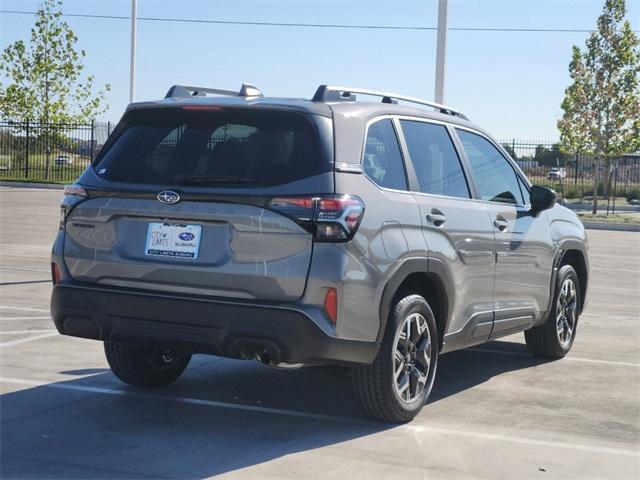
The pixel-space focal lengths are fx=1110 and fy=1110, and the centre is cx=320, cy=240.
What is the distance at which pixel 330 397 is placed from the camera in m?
7.12

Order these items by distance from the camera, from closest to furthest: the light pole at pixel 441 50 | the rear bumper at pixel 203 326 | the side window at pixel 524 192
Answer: the rear bumper at pixel 203 326, the side window at pixel 524 192, the light pole at pixel 441 50

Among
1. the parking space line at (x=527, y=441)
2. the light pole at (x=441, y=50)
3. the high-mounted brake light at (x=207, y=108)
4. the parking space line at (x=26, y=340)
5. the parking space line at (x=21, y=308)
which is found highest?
the light pole at (x=441, y=50)

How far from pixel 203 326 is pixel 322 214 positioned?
85 cm

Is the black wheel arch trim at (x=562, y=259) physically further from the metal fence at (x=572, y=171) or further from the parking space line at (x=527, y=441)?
the metal fence at (x=572, y=171)

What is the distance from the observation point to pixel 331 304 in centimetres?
568

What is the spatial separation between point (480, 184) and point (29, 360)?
3.40 meters

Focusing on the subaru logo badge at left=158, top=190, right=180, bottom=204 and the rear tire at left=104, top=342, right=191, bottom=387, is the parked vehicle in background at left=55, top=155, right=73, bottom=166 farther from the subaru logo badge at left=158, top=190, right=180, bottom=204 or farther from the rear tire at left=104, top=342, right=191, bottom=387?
the subaru logo badge at left=158, top=190, right=180, bottom=204

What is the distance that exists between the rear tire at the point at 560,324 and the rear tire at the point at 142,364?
2.97 meters

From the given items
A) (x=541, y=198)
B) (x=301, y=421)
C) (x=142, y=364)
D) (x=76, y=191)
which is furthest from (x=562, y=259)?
(x=76, y=191)

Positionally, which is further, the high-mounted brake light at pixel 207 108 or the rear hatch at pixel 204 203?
the high-mounted brake light at pixel 207 108

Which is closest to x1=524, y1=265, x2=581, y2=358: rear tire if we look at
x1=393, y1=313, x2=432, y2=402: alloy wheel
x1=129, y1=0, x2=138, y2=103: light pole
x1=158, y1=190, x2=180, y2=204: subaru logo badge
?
x1=393, y1=313, x2=432, y2=402: alloy wheel

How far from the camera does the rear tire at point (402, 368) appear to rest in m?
6.15

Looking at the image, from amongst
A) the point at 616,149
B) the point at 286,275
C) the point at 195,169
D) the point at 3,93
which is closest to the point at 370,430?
the point at 286,275

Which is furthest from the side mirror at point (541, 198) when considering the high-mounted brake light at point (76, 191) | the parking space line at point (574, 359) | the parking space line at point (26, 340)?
the parking space line at point (26, 340)
